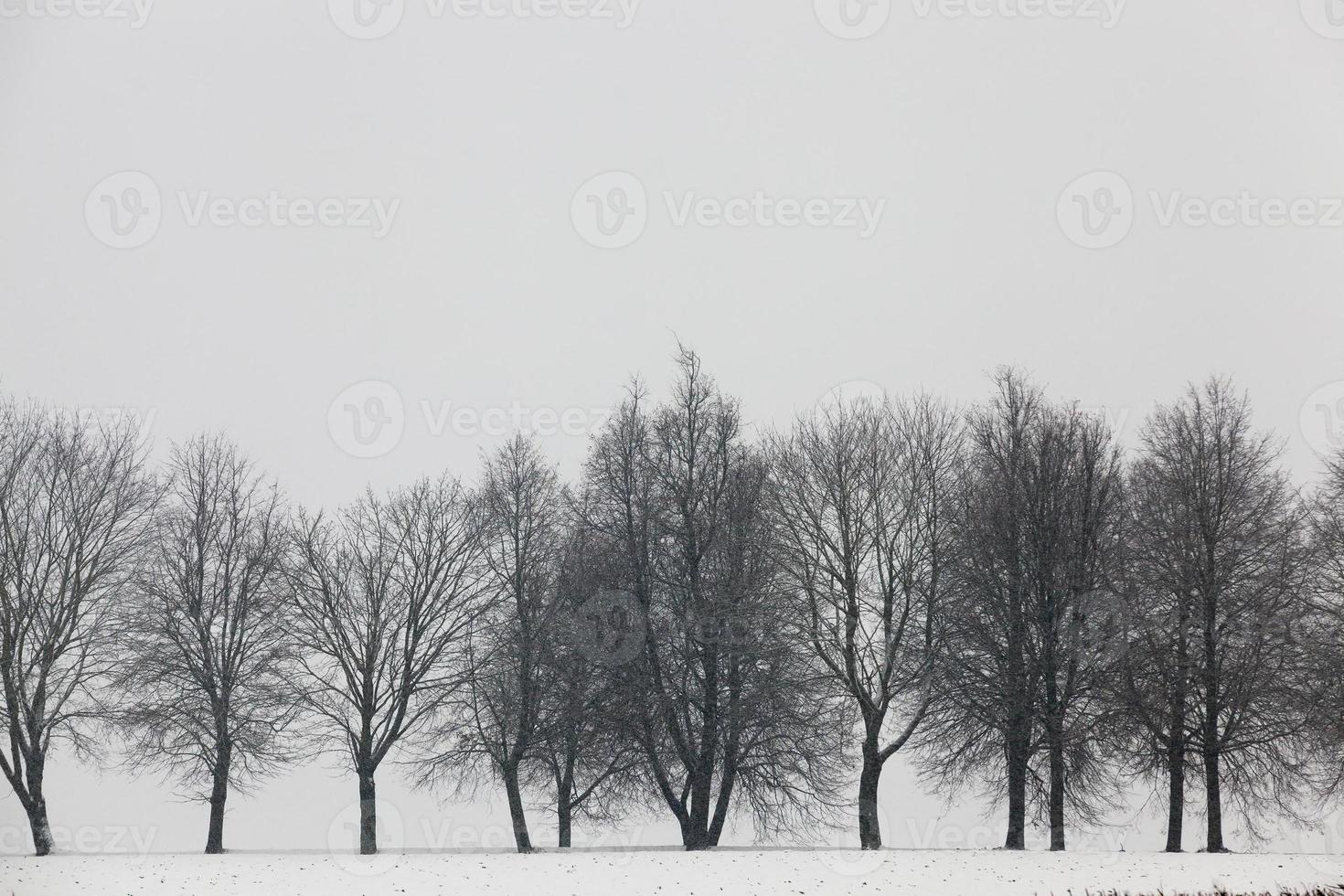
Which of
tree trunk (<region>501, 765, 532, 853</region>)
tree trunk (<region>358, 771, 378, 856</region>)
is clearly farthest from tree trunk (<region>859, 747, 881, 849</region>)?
tree trunk (<region>358, 771, 378, 856</region>)

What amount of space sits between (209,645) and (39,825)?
240 inches

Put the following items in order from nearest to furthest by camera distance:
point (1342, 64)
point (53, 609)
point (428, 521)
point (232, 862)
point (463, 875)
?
point (463, 875) < point (232, 862) < point (53, 609) < point (428, 521) < point (1342, 64)

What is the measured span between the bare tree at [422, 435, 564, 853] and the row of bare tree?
0.12 meters

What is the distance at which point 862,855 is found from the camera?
82.4ft

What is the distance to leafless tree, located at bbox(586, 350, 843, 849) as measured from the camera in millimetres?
29188

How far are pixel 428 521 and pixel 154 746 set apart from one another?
396 inches

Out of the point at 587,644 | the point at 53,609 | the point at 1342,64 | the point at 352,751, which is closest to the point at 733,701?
the point at 587,644

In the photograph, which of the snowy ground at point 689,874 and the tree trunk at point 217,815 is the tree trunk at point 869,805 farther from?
the tree trunk at point 217,815

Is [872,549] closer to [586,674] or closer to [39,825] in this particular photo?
[586,674]

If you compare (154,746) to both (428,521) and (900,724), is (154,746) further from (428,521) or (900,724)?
(900,724)

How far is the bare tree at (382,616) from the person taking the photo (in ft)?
102

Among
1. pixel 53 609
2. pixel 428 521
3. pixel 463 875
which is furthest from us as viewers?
pixel 428 521

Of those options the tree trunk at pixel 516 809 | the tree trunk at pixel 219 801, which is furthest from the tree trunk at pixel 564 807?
the tree trunk at pixel 219 801

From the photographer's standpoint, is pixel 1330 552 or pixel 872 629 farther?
pixel 872 629
